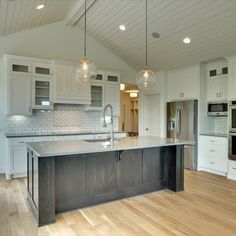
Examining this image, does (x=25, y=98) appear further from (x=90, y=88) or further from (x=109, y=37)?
(x=109, y=37)

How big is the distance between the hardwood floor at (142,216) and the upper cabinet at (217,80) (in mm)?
2353

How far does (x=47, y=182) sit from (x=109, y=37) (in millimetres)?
4480

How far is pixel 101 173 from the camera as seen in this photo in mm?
3549

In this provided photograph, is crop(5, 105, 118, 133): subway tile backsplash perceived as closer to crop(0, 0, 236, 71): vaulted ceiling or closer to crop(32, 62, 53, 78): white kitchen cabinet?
crop(32, 62, 53, 78): white kitchen cabinet

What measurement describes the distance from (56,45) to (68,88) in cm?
124

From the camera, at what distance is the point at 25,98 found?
526cm

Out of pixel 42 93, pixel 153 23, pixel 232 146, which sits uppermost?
pixel 153 23

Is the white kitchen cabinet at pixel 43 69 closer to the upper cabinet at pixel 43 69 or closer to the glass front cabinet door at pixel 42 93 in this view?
the upper cabinet at pixel 43 69

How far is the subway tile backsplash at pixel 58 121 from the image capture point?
5.56 meters

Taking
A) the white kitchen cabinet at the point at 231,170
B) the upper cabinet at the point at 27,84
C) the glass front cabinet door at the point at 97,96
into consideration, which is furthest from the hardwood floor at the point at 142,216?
the glass front cabinet door at the point at 97,96

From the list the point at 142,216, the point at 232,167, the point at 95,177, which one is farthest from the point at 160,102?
the point at 142,216

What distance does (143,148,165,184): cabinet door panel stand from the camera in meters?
4.01

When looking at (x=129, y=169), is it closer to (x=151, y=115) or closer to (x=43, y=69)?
(x=43, y=69)

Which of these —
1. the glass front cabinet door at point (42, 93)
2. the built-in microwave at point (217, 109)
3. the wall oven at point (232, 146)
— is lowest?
the wall oven at point (232, 146)
